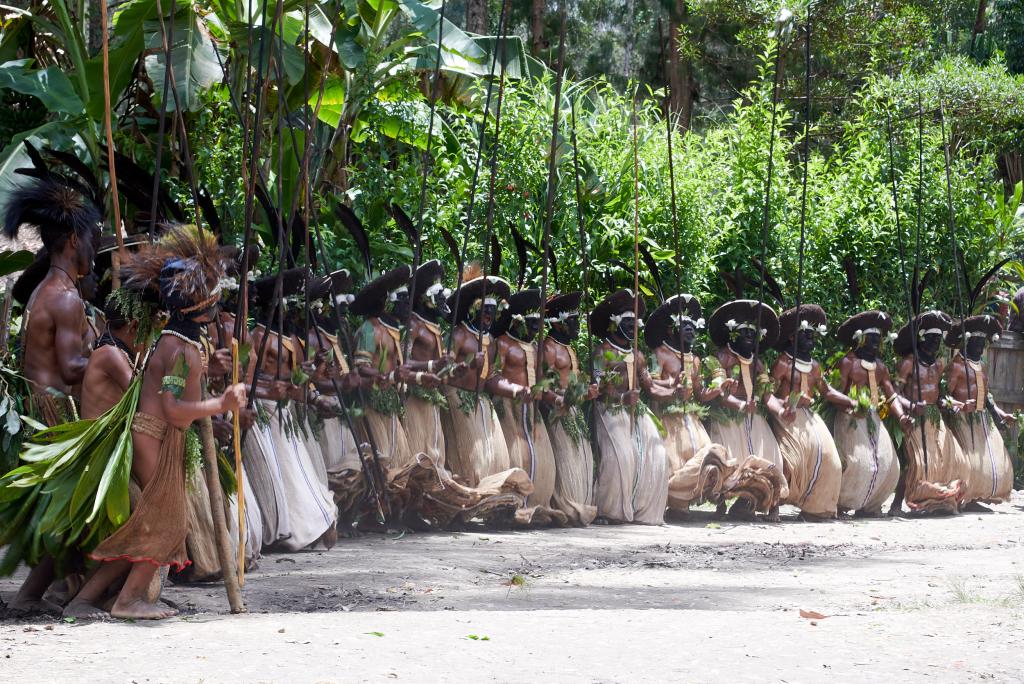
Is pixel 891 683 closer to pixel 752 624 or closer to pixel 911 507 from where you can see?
pixel 752 624

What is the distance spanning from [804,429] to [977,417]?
6.49 ft

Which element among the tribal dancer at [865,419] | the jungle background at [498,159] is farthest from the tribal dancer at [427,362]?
the tribal dancer at [865,419]

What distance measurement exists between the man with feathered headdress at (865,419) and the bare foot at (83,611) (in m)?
6.51

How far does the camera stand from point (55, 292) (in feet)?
16.3

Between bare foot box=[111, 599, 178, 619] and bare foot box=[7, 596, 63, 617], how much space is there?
0.27 m

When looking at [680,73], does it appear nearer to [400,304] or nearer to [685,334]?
[685,334]

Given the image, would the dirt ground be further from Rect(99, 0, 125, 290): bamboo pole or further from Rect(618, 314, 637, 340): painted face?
Rect(618, 314, 637, 340): painted face

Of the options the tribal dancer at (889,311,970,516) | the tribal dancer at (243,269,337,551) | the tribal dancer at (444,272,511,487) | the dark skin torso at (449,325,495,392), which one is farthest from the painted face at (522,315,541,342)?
the tribal dancer at (889,311,970,516)

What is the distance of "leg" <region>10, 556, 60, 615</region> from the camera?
4645mm

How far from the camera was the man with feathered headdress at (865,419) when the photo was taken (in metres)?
9.59

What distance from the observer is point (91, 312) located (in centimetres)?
586

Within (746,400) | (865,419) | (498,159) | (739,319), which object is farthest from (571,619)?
(498,159)

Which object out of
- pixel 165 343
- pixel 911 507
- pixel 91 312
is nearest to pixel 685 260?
pixel 911 507

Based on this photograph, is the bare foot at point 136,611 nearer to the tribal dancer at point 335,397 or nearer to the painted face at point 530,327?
the tribal dancer at point 335,397
